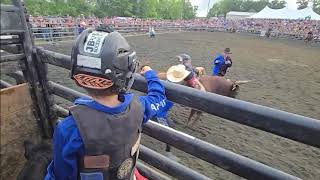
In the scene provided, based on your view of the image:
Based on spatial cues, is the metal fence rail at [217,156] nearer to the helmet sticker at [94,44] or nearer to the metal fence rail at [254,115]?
the metal fence rail at [254,115]

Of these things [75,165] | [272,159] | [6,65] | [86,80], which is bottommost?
[272,159]

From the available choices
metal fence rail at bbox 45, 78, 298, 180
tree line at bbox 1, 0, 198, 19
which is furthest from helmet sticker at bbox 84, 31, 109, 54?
A: tree line at bbox 1, 0, 198, 19

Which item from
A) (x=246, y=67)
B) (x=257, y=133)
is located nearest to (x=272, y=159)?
(x=257, y=133)

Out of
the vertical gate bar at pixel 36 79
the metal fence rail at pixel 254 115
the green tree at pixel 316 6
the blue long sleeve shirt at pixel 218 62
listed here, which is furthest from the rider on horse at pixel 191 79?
the green tree at pixel 316 6

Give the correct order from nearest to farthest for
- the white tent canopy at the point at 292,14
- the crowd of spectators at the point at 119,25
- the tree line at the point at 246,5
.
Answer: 1. the crowd of spectators at the point at 119,25
2. the white tent canopy at the point at 292,14
3. the tree line at the point at 246,5

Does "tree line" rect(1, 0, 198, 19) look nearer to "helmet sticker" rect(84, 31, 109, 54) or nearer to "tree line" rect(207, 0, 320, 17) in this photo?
"helmet sticker" rect(84, 31, 109, 54)

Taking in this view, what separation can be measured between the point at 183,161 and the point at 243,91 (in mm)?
5370

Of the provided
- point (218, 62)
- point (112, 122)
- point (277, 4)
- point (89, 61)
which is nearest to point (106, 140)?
point (112, 122)

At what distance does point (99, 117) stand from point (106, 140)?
0.40 feet

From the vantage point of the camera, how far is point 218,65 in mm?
9406

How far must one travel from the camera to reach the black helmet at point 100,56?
56.5 inches

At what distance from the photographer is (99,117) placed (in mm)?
1486

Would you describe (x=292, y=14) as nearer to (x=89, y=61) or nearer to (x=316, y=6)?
(x=89, y=61)

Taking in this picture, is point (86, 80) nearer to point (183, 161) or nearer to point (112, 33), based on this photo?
point (112, 33)
